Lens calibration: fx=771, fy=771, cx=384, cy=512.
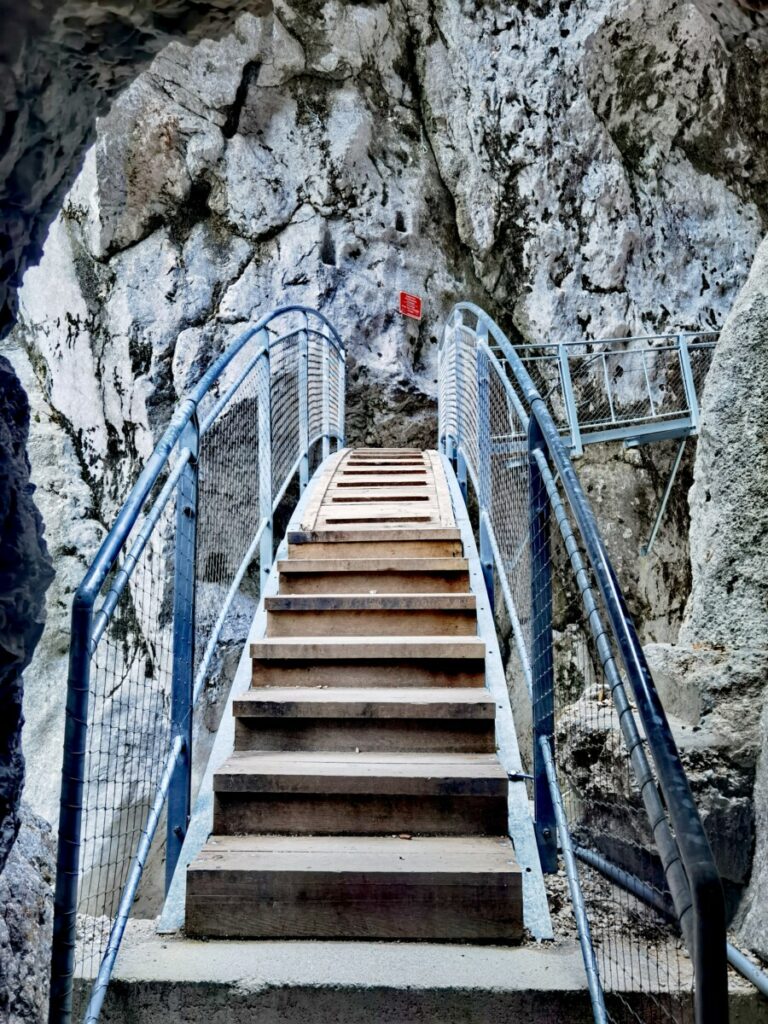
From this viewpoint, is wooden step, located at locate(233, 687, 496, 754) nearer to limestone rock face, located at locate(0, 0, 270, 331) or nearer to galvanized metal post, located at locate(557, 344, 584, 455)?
limestone rock face, located at locate(0, 0, 270, 331)

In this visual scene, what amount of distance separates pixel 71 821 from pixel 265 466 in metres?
2.79

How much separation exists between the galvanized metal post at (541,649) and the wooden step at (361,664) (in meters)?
0.59

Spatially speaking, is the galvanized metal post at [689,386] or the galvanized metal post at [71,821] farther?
the galvanized metal post at [689,386]

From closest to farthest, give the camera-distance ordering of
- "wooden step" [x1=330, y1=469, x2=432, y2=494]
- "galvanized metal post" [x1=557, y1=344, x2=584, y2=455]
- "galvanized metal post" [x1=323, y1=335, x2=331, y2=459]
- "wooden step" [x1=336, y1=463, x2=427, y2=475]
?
"wooden step" [x1=330, y1=469, x2=432, y2=494], "wooden step" [x1=336, y1=463, x2=427, y2=475], "galvanized metal post" [x1=323, y1=335, x2=331, y2=459], "galvanized metal post" [x1=557, y1=344, x2=584, y2=455]

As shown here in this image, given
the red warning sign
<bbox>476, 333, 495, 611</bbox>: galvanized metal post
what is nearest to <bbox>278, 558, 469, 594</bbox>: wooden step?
<bbox>476, 333, 495, 611</bbox>: galvanized metal post

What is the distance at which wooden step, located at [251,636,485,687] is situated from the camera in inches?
122

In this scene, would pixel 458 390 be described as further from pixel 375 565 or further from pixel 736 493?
pixel 736 493

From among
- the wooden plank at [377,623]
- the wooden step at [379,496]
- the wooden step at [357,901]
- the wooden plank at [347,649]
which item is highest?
the wooden step at [379,496]

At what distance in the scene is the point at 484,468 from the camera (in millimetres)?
4441

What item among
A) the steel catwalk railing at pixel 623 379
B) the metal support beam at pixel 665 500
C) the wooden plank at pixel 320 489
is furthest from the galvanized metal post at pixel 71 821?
the metal support beam at pixel 665 500

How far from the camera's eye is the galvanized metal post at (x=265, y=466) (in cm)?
423

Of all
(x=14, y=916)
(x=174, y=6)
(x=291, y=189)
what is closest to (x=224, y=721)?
(x=14, y=916)

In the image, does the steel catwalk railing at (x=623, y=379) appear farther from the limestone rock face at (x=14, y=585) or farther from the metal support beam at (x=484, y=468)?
the limestone rock face at (x=14, y=585)

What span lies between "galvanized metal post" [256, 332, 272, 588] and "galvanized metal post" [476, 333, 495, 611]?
3.83ft
